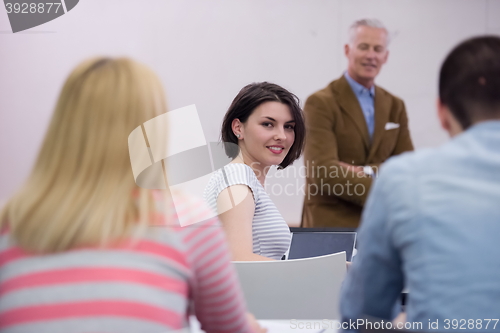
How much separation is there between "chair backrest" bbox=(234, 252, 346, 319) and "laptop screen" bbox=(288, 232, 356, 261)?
0.22 metres

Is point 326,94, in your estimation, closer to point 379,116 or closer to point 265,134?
point 379,116

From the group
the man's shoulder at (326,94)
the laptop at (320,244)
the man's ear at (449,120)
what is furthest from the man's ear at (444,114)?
the man's shoulder at (326,94)

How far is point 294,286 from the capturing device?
160cm

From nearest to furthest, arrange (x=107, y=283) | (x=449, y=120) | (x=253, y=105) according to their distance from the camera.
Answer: (x=107, y=283) < (x=449, y=120) < (x=253, y=105)

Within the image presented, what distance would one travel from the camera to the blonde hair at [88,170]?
33.4 inches

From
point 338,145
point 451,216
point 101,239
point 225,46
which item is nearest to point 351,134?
point 338,145

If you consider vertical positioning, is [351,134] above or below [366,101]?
below

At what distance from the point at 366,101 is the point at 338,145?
1.12ft

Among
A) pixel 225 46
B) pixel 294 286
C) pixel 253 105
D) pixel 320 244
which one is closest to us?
pixel 294 286

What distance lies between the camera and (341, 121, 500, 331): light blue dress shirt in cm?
82

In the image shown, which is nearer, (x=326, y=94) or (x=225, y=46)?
(x=326, y=94)

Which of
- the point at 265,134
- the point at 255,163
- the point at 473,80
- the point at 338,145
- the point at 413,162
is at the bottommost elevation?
the point at 338,145

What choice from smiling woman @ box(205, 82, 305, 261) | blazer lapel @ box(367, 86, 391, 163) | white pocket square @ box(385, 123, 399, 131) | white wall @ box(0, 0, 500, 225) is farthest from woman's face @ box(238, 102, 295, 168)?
white wall @ box(0, 0, 500, 225)

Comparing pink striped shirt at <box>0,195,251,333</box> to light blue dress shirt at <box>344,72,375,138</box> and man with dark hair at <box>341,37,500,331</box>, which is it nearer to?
man with dark hair at <box>341,37,500,331</box>
